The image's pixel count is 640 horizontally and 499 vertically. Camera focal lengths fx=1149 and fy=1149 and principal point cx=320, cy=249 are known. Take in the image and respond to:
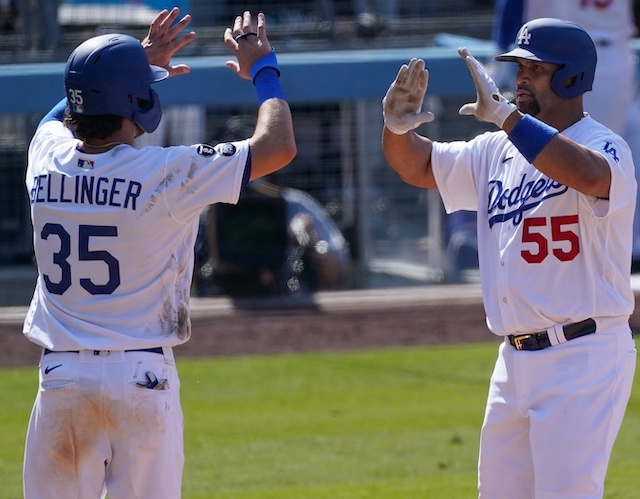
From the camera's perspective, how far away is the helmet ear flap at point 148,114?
3539 mm

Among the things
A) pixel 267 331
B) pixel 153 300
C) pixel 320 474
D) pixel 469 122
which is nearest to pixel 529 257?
pixel 153 300

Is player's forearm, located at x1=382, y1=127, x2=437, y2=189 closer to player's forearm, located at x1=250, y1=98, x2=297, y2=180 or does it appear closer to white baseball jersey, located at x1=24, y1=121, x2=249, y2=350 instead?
player's forearm, located at x1=250, y1=98, x2=297, y2=180

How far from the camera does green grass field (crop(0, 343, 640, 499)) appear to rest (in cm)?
596

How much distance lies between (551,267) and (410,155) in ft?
2.51

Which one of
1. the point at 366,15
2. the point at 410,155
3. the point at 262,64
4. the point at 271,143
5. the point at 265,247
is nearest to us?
the point at 271,143

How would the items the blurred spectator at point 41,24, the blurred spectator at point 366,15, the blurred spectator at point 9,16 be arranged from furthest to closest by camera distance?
the blurred spectator at point 366,15 → the blurred spectator at point 9,16 → the blurred spectator at point 41,24

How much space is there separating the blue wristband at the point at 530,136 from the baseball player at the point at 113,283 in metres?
0.76

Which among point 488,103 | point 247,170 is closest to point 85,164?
point 247,170

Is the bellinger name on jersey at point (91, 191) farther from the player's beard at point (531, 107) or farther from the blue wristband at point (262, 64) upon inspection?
the player's beard at point (531, 107)

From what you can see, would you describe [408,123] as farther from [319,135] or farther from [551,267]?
[319,135]

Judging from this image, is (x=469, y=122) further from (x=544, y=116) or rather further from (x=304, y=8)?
(x=544, y=116)

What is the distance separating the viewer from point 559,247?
150 inches

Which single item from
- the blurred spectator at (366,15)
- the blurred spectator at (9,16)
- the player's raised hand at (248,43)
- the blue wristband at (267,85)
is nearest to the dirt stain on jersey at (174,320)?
the blue wristband at (267,85)

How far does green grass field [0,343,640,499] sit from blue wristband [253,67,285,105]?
2.60 meters
